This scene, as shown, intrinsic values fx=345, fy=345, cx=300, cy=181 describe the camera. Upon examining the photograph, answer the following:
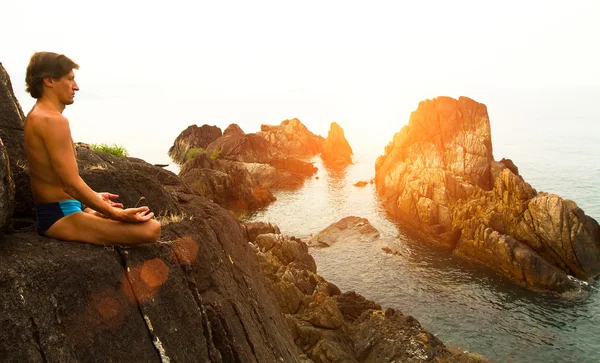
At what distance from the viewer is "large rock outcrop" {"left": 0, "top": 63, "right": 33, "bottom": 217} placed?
7.83m

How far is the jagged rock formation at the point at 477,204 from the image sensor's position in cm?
4206

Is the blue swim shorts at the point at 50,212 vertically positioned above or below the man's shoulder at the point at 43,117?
below

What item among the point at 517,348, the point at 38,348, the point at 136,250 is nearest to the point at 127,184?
the point at 136,250

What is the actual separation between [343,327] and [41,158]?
989 inches

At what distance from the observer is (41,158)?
6281 millimetres

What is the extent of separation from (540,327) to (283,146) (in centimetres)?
10672

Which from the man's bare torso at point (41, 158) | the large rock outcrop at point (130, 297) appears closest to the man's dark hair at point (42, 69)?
the man's bare torso at point (41, 158)

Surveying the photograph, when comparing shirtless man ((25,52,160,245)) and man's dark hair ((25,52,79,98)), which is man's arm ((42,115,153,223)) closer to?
shirtless man ((25,52,160,245))

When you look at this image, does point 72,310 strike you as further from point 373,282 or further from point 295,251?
point 373,282

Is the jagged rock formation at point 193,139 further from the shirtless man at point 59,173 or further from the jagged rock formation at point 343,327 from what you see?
the shirtless man at point 59,173

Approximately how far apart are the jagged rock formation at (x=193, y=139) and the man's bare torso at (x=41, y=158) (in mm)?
113840

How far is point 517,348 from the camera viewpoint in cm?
2989

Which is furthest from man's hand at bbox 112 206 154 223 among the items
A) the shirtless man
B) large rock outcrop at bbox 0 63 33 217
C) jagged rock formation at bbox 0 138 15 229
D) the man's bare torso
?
A: large rock outcrop at bbox 0 63 33 217

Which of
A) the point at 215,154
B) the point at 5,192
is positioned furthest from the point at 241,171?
the point at 5,192
